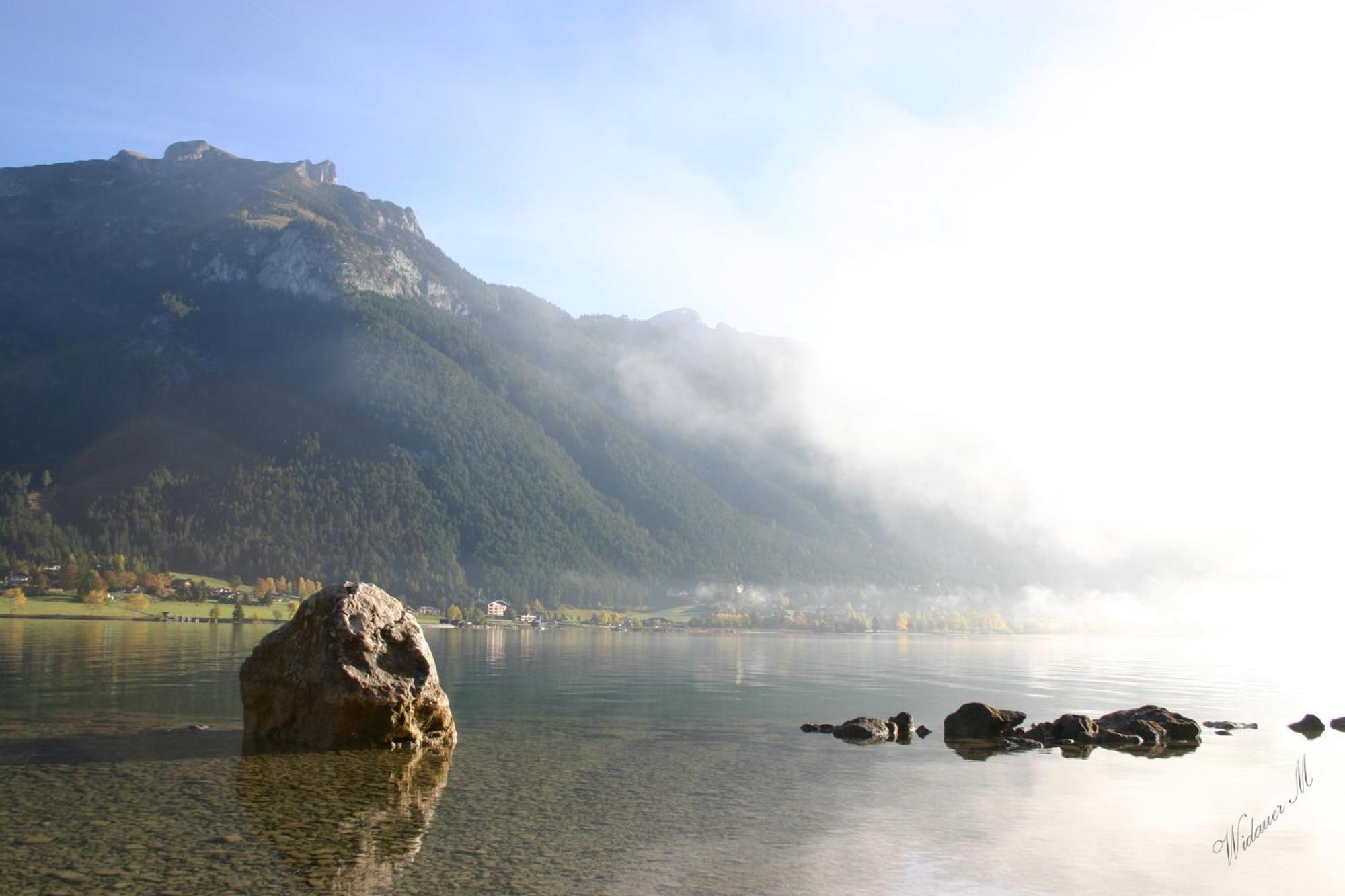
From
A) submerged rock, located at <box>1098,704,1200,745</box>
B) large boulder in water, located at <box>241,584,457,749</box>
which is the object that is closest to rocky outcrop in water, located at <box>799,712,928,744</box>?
submerged rock, located at <box>1098,704,1200,745</box>

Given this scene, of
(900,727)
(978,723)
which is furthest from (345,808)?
(978,723)

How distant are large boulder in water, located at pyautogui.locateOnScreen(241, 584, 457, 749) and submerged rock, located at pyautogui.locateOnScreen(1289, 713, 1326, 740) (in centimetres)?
5438

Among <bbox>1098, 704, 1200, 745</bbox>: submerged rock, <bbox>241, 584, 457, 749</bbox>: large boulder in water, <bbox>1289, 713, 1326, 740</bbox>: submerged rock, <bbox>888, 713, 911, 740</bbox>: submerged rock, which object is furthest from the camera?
<bbox>1289, 713, 1326, 740</bbox>: submerged rock

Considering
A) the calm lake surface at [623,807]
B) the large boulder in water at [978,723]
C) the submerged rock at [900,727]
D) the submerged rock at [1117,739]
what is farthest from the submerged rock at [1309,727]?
the submerged rock at [900,727]

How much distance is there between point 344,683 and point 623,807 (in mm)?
15224

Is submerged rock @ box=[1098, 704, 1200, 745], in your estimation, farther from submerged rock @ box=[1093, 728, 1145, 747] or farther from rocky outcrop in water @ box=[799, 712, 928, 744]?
rocky outcrop in water @ box=[799, 712, 928, 744]

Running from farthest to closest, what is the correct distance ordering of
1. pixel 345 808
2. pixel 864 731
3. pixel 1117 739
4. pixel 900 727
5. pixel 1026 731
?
pixel 1026 731 < pixel 900 727 < pixel 1117 739 < pixel 864 731 < pixel 345 808

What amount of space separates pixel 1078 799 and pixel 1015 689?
191ft

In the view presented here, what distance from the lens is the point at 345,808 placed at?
1142 inches

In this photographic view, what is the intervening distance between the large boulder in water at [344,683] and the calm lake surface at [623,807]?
226 cm

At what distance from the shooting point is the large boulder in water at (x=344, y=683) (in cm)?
3962

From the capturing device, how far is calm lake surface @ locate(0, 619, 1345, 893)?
23312 mm

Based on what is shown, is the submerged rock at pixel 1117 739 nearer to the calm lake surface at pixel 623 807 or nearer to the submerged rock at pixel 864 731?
the calm lake surface at pixel 623 807

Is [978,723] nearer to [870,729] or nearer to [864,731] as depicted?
[870,729]
